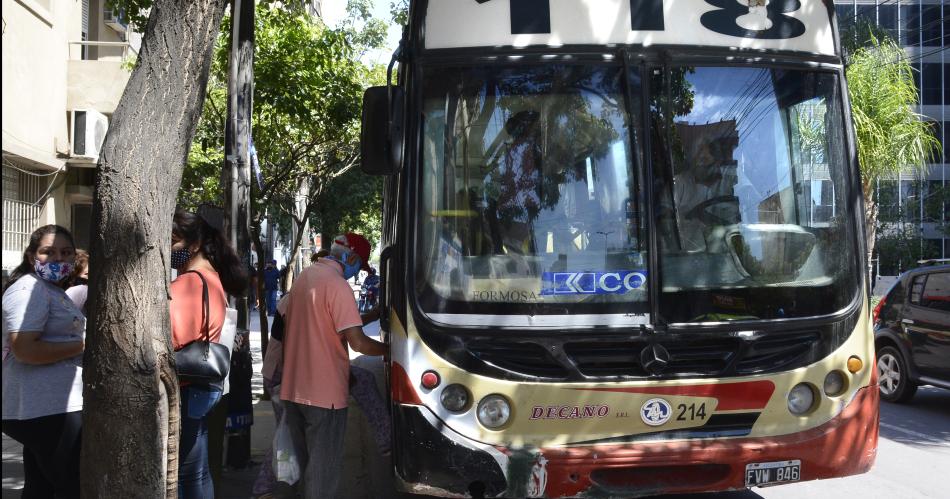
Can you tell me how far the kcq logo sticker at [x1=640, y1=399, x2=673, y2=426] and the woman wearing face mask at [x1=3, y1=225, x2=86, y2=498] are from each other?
9.31 feet

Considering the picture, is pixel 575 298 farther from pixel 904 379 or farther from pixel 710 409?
pixel 904 379

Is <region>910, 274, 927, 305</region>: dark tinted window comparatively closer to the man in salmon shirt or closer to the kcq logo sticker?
the kcq logo sticker

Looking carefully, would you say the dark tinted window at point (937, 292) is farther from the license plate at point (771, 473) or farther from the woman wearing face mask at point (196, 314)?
the woman wearing face mask at point (196, 314)

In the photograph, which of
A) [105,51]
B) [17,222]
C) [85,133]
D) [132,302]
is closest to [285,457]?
[132,302]

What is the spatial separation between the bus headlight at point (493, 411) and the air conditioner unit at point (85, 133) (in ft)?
Answer: 39.9

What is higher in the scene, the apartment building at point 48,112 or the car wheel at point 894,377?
the apartment building at point 48,112

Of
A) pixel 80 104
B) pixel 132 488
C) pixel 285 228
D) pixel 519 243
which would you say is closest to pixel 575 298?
pixel 519 243

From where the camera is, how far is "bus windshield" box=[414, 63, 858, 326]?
4.65 metres

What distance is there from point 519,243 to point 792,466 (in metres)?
1.82

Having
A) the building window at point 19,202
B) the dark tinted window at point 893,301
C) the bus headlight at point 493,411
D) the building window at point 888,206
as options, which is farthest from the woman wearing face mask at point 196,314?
the building window at point 888,206

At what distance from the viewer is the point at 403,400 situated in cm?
459

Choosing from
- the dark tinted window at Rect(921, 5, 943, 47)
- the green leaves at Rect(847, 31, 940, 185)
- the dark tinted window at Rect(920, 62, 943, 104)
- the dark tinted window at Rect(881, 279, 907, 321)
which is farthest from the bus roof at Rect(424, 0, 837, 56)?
the dark tinted window at Rect(920, 62, 943, 104)

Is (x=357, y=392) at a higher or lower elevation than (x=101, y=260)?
lower

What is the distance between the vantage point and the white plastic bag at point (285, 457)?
Answer: 209 inches
